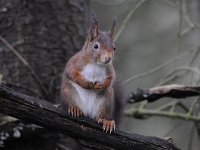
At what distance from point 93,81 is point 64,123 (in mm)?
348

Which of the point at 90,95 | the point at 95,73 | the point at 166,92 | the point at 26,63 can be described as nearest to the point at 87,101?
the point at 90,95

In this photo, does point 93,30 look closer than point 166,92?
Yes

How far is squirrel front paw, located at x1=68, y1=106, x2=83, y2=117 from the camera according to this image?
3163mm

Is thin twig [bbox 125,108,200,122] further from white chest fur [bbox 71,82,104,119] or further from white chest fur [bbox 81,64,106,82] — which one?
white chest fur [bbox 81,64,106,82]

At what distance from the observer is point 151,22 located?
739cm

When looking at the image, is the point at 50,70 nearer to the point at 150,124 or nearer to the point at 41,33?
the point at 41,33

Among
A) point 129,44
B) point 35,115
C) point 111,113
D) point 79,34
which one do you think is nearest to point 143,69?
point 129,44

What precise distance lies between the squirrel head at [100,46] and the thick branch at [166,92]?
2.13 ft

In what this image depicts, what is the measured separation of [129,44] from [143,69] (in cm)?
32

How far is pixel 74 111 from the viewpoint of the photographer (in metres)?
3.22

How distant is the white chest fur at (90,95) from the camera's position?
3.22 metres

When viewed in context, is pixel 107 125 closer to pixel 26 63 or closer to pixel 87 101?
pixel 87 101

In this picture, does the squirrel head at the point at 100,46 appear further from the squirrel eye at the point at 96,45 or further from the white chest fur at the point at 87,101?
the white chest fur at the point at 87,101

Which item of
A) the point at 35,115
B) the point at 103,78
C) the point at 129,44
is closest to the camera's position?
the point at 35,115
